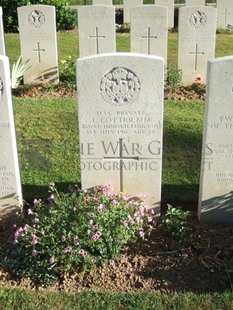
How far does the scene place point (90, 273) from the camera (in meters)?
4.02

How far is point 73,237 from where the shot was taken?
3.93m

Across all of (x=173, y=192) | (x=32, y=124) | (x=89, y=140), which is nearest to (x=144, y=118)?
(x=89, y=140)

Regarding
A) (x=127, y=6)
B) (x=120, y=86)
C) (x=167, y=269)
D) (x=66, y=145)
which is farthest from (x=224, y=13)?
(x=167, y=269)

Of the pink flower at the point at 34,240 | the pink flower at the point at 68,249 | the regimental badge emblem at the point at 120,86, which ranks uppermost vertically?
the regimental badge emblem at the point at 120,86

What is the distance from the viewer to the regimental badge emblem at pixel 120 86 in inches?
166

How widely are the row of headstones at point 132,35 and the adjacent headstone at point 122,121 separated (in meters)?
4.80

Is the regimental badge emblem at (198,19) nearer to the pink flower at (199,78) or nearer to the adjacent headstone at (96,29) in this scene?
the pink flower at (199,78)

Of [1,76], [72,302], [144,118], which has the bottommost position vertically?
[72,302]

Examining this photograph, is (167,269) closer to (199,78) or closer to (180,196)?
(180,196)

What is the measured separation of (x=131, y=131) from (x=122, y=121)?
0.46 ft

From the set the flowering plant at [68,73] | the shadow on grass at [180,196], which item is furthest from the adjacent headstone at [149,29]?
the shadow on grass at [180,196]

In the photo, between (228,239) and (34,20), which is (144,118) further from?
(34,20)

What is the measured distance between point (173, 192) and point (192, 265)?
54.8 inches

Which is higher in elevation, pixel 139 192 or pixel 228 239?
pixel 139 192
